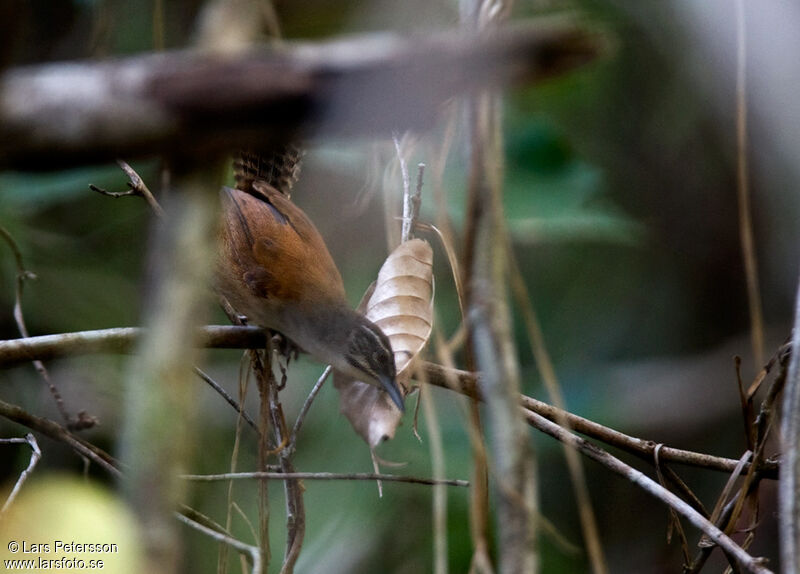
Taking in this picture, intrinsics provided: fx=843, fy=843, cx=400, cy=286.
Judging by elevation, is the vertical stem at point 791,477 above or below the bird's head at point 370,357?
below

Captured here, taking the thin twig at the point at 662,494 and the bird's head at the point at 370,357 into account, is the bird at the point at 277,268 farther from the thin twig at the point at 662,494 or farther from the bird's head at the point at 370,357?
the thin twig at the point at 662,494

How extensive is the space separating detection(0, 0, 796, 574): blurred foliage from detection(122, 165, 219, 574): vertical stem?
2594 mm

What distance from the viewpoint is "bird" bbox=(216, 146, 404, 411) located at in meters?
3.35

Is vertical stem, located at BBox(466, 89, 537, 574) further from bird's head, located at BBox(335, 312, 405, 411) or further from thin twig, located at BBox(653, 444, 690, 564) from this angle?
bird's head, located at BBox(335, 312, 405, 411)

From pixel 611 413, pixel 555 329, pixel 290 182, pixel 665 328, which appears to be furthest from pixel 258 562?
pixel 665 328

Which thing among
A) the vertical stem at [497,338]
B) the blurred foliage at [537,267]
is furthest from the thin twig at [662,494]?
the blurred foliage at [537,267]

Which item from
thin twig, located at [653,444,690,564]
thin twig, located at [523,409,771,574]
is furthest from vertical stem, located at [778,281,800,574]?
thin twig, located at [653,444,690,564]

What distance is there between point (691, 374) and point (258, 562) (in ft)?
15.6

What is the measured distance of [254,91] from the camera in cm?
97

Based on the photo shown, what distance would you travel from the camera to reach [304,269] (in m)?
3.62

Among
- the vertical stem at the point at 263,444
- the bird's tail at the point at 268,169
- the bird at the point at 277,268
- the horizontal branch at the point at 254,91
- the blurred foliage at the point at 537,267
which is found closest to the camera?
the horizontal branch at the point at 254,91

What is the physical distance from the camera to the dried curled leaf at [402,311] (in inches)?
85.7

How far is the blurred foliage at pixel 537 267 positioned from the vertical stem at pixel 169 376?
259cm

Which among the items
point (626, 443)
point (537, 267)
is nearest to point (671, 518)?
point (626, 443)
